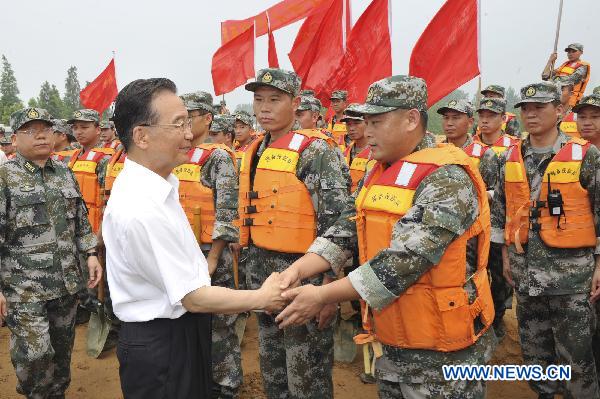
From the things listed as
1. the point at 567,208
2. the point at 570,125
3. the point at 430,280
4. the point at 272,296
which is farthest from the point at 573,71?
the point at 272,296

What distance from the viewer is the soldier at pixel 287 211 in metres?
3.48

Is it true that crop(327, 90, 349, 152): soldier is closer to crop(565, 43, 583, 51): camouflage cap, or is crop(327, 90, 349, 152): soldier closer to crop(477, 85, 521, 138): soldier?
crop(477, 85, 521, 138): soldier

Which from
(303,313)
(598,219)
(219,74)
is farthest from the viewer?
(219,74)

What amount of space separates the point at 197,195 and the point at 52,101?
74.7m

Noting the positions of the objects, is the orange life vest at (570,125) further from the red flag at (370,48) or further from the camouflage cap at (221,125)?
the camouflage cap at (221,125)

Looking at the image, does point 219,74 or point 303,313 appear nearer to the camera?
point 303,313

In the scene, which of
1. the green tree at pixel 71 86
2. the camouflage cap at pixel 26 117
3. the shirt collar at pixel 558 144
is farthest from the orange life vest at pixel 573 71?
the green tree at pixel 71 86

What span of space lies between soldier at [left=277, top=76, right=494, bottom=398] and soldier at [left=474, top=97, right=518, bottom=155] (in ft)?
15.5

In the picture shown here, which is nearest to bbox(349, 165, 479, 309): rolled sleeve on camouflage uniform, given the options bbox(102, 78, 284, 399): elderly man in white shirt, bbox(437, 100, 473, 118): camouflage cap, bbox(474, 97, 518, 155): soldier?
bbox(102, 78, 284, 399): elderly man in white shirt

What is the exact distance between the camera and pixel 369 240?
2.58 m

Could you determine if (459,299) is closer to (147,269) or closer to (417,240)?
(417,240)

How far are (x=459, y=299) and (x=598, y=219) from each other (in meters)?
2.16

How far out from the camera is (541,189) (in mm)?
3961

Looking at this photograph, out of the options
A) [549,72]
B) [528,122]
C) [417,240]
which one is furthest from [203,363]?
[549,72]
